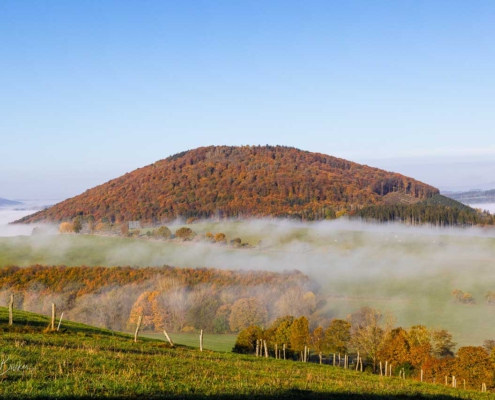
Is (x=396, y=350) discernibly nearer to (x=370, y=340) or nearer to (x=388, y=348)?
(x=388, y=348)

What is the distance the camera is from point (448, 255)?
17562 centimetres

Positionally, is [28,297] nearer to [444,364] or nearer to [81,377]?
[444,364]

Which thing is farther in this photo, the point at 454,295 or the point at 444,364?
the point at 454,295

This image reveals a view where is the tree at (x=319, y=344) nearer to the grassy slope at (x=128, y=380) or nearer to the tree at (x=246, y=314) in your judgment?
the tree at (x=246, y=314)

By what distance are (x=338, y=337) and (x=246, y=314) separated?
3918 centimetres

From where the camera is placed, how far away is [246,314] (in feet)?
425

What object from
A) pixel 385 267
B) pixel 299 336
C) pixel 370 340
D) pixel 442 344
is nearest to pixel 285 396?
pixel 299 336

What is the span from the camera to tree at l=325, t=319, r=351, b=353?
9138cm

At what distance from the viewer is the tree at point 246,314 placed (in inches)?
5025

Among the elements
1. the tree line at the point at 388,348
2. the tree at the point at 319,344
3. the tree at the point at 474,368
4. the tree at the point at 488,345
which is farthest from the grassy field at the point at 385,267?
the tree at the point at 474,368

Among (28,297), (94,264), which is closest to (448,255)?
(94,264)

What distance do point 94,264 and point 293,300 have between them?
80.9 m

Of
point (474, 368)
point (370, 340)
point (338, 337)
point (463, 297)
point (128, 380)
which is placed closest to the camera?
point (128, 380)

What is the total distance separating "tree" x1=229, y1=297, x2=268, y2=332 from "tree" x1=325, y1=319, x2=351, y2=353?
111 ft
